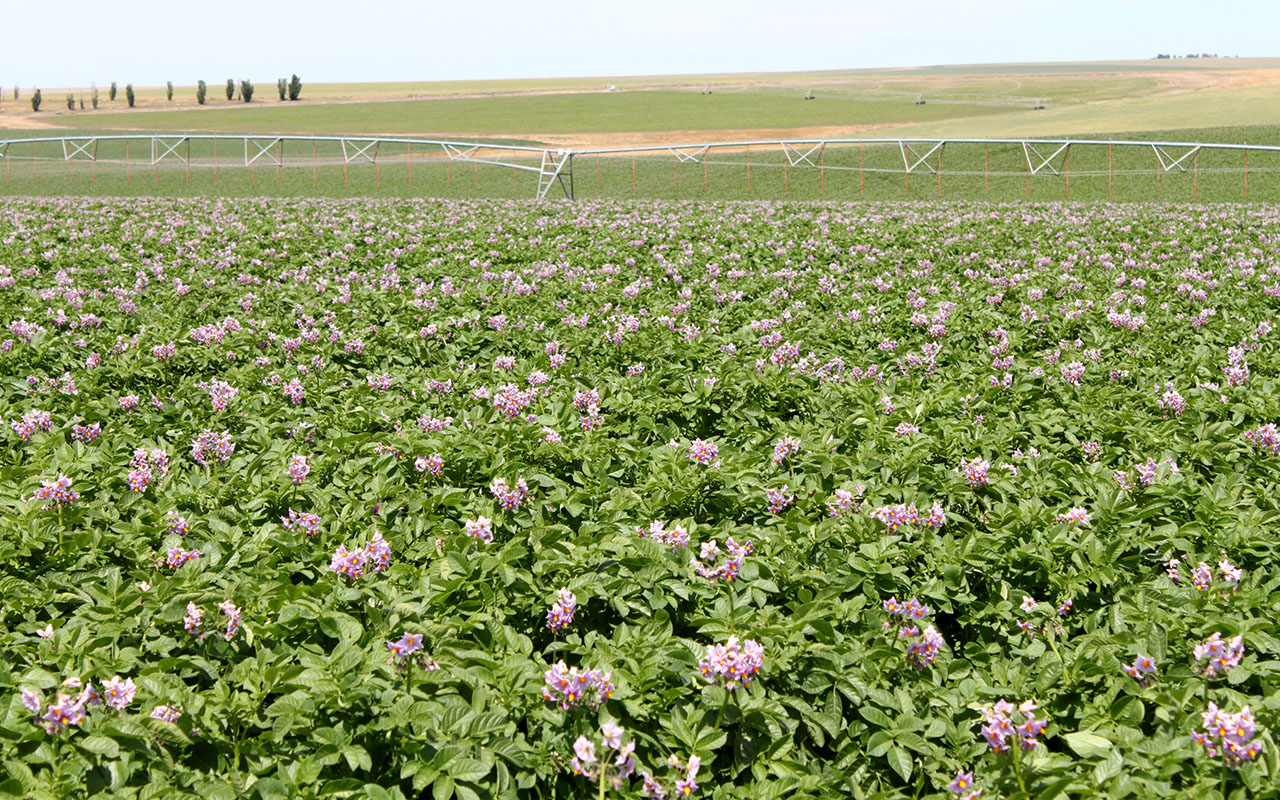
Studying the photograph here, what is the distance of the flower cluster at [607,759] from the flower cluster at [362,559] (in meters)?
1.58

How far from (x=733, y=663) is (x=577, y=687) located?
2.09 ft

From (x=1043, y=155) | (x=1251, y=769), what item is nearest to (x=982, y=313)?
(x=1251, y=769)

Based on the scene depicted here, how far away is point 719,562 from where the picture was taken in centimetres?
457

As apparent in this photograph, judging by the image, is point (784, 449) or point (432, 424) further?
point (432, 424)

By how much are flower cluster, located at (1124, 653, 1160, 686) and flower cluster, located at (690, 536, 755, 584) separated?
5.89ft

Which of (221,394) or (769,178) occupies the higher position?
(769,178)

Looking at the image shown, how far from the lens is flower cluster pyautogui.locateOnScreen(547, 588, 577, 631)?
4012 millimetres

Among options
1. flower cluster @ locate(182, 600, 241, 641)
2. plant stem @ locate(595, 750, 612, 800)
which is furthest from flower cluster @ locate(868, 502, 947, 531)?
flower cluster @ locate(182, 600, 241, 641)

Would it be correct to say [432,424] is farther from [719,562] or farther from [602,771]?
[602,771]

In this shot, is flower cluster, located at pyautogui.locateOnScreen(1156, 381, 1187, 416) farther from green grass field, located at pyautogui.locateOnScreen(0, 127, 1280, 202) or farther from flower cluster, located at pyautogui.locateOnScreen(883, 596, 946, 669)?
green grass field, located at pyautogui.locateOnScreen(0, 127, 1280, 202)

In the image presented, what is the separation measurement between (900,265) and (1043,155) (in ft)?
116

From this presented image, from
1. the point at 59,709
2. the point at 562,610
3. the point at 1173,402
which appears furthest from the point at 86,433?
the point at 1173,402

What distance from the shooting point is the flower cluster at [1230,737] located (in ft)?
10.3

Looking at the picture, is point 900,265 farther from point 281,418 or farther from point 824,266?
point 281,418
